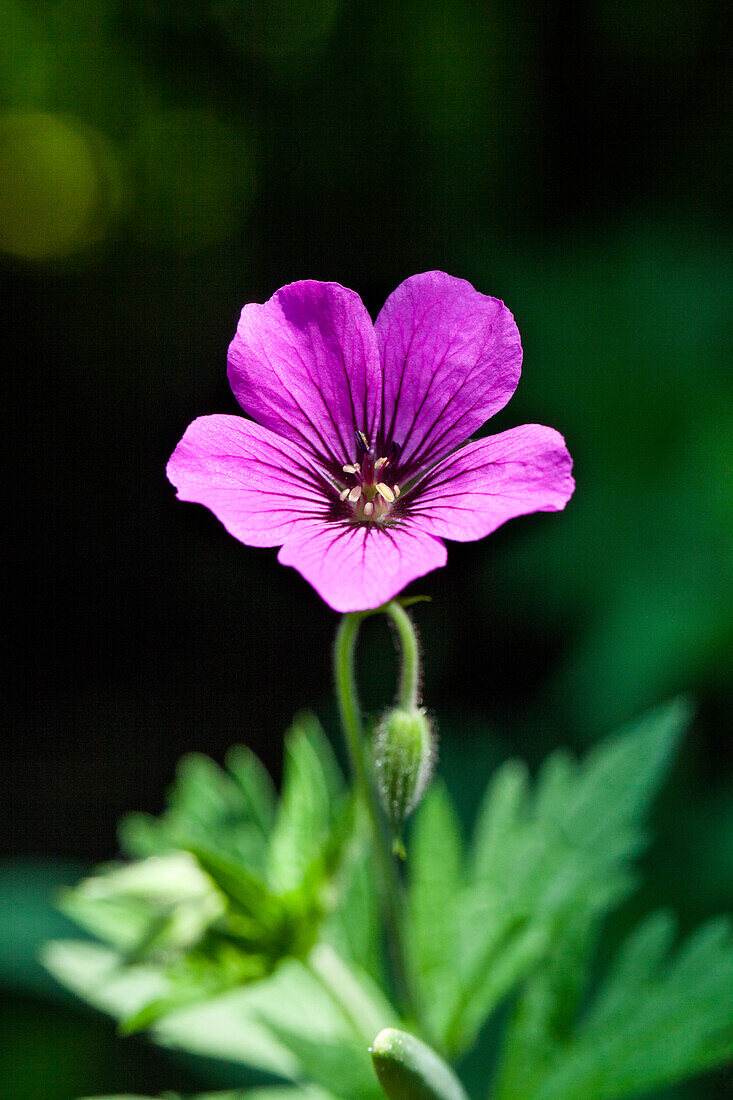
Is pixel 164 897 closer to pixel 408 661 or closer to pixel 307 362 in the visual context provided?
pixel 408 661

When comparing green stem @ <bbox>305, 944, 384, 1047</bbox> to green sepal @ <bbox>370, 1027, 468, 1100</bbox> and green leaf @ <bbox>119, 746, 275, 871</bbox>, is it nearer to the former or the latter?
green leaf @ <bbox>119, 746, 275, 871</bbox>

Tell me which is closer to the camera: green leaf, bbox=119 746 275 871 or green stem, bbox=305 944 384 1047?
green stem, bbox=305 944 384 1047

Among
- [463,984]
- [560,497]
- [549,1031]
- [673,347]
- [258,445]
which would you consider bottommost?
[549,1031]

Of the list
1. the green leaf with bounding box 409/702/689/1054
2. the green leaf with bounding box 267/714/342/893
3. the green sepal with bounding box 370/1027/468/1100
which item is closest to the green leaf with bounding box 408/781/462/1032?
the green leaf with bounding box 409/702/689/1054

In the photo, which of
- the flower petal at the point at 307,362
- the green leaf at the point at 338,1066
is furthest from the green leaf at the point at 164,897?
the flower petal at the point at 307,362

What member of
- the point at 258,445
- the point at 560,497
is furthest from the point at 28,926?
the point at 560,497

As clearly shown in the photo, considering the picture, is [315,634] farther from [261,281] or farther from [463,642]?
[261,281]

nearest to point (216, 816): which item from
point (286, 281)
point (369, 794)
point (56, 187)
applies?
point (369, 794)
